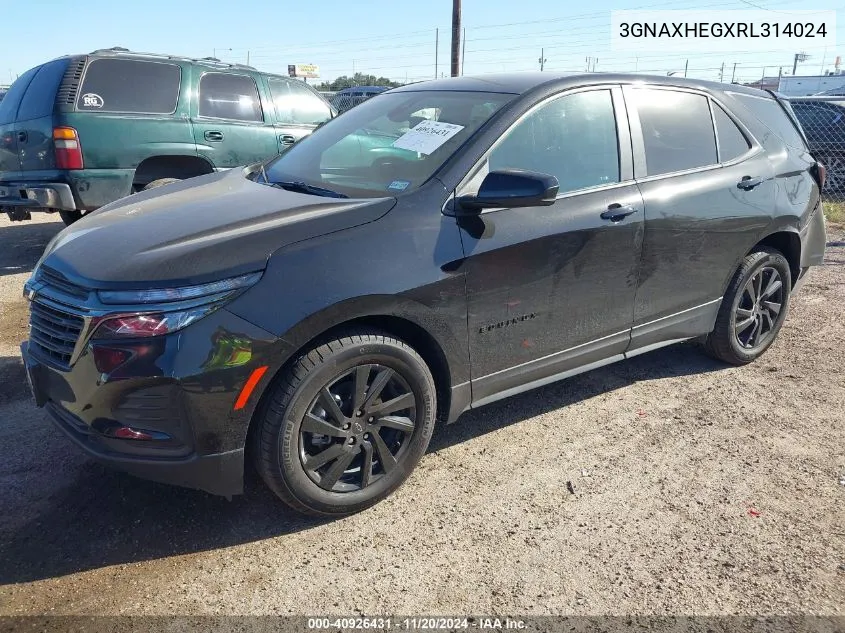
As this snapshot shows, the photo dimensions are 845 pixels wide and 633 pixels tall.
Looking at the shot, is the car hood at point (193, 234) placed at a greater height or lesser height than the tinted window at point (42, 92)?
lesser

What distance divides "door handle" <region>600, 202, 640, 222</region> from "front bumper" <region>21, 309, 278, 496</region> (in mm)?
1840

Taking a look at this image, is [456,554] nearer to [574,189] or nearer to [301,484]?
[301,484]

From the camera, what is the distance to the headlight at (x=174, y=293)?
7.71 feet

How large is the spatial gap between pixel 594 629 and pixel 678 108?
115 inches

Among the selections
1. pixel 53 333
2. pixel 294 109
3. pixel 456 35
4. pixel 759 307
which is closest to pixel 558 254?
pixel 759 307

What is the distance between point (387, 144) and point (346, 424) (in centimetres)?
149

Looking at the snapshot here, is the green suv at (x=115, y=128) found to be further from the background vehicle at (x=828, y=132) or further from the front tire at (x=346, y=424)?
the background vehicle at (x=828, y=132)

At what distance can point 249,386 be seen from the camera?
2.43 meters

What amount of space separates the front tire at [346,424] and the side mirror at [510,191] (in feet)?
2.27

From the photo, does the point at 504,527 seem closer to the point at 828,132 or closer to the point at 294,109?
the point at 294,109

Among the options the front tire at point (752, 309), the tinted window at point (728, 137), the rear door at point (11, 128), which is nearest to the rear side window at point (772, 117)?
the tinted window at point (728, 137)

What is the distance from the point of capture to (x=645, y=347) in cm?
383

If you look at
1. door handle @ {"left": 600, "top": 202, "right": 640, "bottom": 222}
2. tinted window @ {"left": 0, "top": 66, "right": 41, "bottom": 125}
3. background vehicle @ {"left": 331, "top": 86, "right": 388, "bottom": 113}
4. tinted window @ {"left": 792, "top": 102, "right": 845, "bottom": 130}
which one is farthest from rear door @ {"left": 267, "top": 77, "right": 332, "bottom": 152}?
background vehicle @ {"left": 331, "top": 86, "right": 388, "bottom": 113}

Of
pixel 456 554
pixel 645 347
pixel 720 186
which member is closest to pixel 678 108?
pixel 720 186
